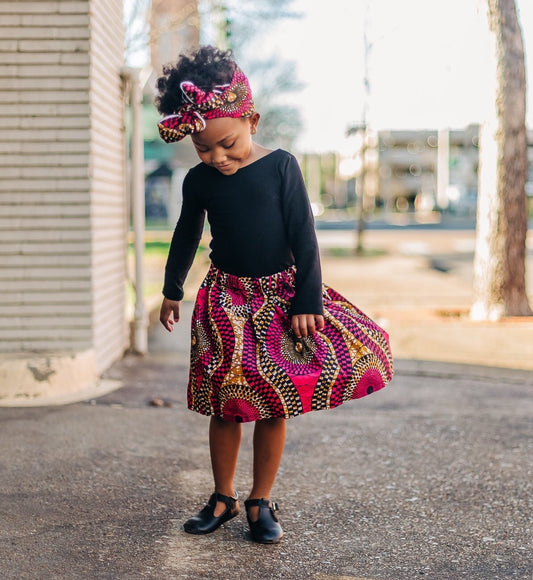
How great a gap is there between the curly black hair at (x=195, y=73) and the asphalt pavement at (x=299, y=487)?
1.57 metres

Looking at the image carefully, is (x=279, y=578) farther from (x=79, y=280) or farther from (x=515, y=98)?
(x=515, y=98)

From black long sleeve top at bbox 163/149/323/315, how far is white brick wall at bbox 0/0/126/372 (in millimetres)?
2452

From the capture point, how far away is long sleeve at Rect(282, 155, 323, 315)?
10.00 feet

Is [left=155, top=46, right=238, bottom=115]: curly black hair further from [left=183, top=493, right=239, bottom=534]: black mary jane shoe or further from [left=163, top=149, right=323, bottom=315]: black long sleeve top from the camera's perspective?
[left=183, top=493, right=239, bottom=534]: black mary jane shoe

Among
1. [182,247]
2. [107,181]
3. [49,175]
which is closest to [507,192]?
[107,181]

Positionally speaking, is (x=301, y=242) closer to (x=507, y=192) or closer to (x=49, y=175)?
(x=49, y=175)

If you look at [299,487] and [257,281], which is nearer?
[257,281]

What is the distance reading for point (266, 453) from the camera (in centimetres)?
320

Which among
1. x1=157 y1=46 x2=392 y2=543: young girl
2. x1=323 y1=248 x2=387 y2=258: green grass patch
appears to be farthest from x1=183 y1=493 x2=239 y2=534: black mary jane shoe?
x1=323 y1=248 x2=387 y2=258: green grass patch

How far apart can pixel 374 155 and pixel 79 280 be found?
7262cm

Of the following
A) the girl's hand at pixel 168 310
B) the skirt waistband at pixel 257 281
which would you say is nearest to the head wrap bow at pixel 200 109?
the skirt waistband at pixel 257 281

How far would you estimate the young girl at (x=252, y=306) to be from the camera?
9.91 feet

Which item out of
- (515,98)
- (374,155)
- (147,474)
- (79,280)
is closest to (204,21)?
(515,98)

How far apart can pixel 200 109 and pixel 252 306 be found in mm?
722
